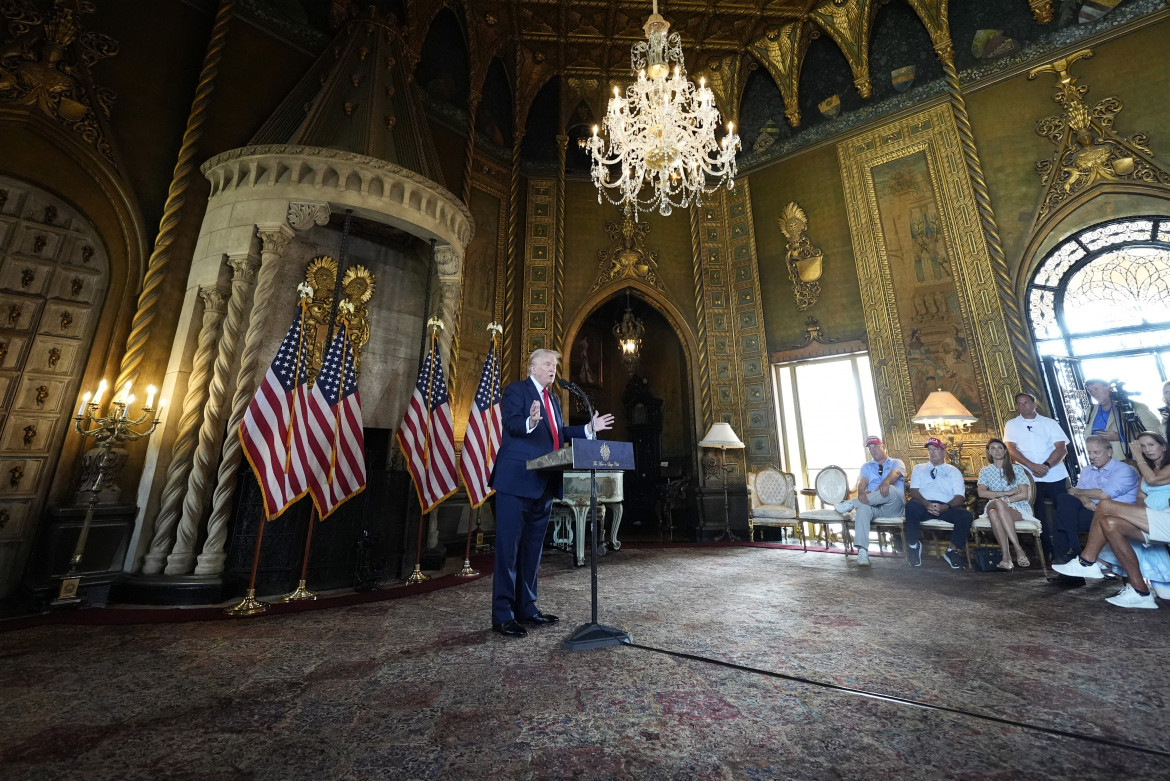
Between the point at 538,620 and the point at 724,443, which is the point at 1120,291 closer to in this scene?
the point at 724,443

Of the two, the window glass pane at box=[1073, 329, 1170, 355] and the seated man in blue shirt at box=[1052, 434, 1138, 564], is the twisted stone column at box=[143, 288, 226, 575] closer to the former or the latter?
the seated man in blue shirt at box=[1052, 434, 1138, 564]

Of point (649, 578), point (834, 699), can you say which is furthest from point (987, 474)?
point (834, 699)

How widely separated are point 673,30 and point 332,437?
35.7ft

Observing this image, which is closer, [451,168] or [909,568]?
[909,568]

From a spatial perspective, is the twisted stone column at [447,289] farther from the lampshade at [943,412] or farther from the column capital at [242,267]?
the lampshade at [943,412]

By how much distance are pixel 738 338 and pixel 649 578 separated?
6.39 m

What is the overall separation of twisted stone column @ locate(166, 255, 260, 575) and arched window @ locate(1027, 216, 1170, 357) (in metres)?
11.2

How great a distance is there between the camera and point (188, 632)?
3.19 m

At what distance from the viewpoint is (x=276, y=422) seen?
4.24 meters

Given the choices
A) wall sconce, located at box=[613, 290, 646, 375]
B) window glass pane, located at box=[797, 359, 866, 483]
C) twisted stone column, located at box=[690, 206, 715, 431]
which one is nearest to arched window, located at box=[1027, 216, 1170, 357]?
window glass pane, located at box=[797, 359, 866, 483]

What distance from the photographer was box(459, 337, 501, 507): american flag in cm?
546

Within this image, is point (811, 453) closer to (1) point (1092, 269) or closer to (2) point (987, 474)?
(2) point (987, 474)

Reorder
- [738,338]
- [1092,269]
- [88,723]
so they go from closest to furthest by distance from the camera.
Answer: [88,723] → [1092,269] → [738,338]

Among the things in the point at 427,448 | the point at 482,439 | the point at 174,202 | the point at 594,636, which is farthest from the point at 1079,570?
the point at 174,202
